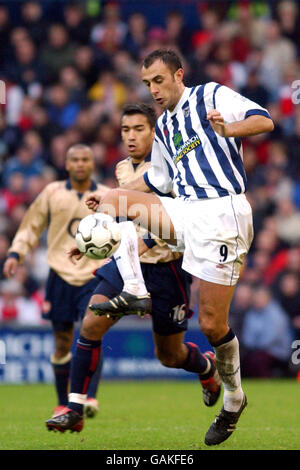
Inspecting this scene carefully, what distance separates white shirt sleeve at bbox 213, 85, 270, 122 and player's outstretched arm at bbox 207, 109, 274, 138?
0.09m

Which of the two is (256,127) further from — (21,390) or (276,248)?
(276,248)

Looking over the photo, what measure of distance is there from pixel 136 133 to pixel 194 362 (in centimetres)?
178

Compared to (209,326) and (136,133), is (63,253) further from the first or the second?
(209,326)

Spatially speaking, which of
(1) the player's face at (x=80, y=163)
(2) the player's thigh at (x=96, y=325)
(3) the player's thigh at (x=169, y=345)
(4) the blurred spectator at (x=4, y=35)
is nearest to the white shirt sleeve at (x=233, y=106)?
(2) the player's thigh at (x=96, y=325)

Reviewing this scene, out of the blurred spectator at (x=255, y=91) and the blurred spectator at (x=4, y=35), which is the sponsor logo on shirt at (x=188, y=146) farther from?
the blurred spectator at (x=4, y=35)

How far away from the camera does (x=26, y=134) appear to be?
46.9 feet

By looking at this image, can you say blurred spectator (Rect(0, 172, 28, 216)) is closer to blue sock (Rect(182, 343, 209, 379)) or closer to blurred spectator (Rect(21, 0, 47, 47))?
blurred spectator (Rect(21, 0, 47, 47))

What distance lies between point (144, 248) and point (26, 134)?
8326 millimetres

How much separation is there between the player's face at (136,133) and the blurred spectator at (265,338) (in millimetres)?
5382

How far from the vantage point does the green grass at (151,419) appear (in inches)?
227

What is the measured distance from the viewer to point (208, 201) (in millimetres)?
5488

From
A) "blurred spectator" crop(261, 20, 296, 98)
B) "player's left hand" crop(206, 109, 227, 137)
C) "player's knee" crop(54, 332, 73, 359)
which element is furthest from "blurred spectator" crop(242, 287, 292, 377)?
"player's left hand" crop(206, 109, 227, 137)
